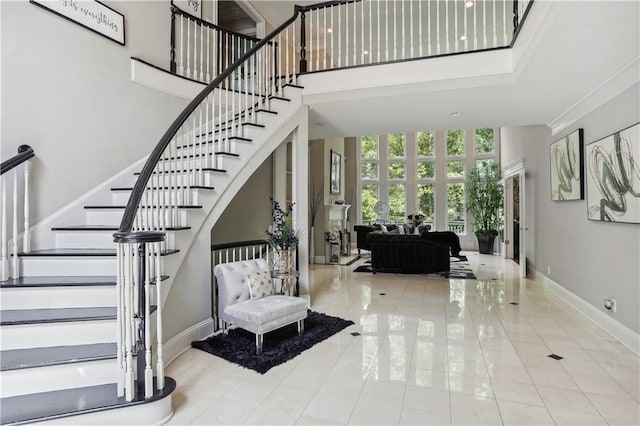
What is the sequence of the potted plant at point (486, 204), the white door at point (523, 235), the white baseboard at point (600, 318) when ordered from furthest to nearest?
1. the potted plant at point (486, 204)
2. the white door at point (523, 235)
3. the white baseboard at point (600, 318)

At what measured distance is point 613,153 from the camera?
364 centimetres

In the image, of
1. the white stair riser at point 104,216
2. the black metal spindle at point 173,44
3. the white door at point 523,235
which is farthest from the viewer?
the white door at point 523,235

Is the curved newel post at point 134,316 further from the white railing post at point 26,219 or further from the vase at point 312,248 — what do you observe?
the vase at point 312,248

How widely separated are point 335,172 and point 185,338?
310 inches

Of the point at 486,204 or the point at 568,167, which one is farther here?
the point at 486,204

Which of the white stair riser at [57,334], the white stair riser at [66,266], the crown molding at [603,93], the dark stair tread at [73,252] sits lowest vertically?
the white stair riser at [57,334]

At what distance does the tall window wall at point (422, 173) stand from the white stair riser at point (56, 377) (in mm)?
10977

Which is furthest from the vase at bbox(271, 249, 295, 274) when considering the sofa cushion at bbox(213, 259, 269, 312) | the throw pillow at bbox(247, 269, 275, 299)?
the sofa cushion at bbox(213, 259, 269, 312)

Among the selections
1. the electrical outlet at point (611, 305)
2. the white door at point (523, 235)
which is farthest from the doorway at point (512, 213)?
the electrical outlet at point (611, 305)

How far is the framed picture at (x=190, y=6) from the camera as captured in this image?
4977 millimetres

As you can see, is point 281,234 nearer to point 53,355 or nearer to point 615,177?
point 53,355

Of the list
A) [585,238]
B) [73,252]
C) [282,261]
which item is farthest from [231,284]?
[585,238]

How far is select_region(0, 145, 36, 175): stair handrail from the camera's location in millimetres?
2703

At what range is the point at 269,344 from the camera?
11.5ft
